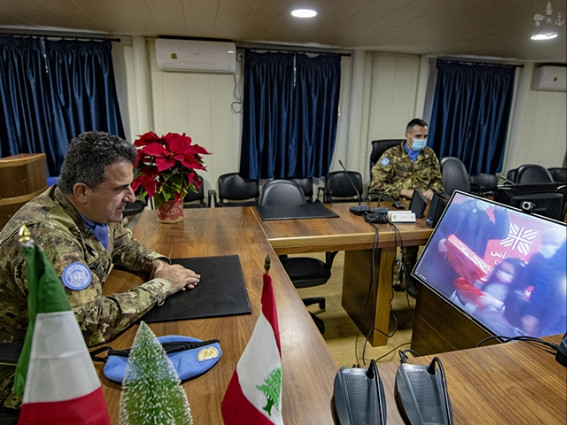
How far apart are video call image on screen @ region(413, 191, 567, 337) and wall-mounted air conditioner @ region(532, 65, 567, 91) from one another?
450cm

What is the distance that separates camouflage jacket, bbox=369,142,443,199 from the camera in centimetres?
293

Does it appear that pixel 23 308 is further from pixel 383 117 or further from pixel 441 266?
pixel 383 117

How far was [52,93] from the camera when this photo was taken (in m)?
3.27

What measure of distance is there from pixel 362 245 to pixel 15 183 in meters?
2.63

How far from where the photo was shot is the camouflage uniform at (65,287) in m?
0.85

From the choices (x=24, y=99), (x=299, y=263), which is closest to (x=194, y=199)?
(x=24, y=99)

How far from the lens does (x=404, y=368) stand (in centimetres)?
72

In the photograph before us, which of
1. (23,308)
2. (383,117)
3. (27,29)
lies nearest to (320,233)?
(23,308)

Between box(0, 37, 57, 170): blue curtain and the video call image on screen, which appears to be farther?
box(0, 37, 57, 170): blue curtain

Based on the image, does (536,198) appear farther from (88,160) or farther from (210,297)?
(88,160)

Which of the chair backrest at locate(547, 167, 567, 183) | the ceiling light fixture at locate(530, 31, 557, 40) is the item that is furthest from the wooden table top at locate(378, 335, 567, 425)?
the chair backrest at locate(547, 167, 567, 183)

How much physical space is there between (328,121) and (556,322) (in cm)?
365

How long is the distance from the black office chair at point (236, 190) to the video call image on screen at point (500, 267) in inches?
112

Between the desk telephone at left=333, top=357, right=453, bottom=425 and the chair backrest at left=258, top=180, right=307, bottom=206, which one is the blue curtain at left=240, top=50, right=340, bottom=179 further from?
the desk telephone at left=333, top=357, right=453, bottom=425
